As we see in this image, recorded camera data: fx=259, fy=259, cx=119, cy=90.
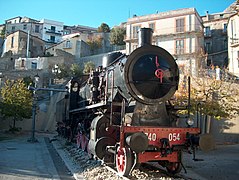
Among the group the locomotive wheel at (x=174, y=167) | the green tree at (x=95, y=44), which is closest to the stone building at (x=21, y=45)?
the green tree at (x=95, y=44)

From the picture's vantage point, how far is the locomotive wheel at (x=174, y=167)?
6986 millimetres

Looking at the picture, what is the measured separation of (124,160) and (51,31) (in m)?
66.7

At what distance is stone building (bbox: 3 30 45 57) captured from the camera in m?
53.9

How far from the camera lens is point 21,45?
54.0 meters

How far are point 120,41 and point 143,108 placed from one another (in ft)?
153

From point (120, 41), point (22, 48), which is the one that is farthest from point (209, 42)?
point (22, 48)

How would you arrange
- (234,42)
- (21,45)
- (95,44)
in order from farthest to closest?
(95,44)
(21,45)
(234,42)

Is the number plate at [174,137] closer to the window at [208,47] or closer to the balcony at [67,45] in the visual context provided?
the window at [208,47]

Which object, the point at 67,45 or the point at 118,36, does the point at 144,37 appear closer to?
the point at 118,36

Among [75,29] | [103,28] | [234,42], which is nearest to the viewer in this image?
[234,42]

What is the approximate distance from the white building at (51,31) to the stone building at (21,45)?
323 inches

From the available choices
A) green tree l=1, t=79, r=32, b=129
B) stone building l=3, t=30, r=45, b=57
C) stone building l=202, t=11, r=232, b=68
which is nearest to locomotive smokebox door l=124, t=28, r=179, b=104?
green tree l=1, t=79, r=32, b=129

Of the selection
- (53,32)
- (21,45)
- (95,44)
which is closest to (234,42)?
(95,44)

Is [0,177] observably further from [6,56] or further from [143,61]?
[6,56]
